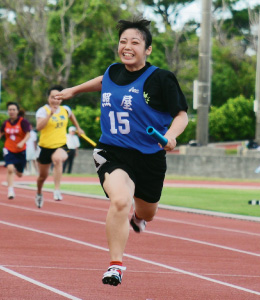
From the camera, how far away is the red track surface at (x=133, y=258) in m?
6.39

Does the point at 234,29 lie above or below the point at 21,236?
above

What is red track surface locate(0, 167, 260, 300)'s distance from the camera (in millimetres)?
6391

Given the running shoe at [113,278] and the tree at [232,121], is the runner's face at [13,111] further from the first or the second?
the tree at [232,121]

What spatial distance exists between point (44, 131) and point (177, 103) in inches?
303

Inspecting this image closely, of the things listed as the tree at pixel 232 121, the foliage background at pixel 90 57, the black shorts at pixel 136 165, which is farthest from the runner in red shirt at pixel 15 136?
the tree at pixel 232 121

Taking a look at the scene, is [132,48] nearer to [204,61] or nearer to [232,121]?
[204,61]

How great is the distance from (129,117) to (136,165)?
1.30 ft

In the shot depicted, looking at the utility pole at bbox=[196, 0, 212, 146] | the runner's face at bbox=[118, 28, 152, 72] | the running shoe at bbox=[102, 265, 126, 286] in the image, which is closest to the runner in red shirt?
the runner's face at bbox=[118, 28, 152, 72]

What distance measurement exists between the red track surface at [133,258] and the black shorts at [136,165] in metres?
0.84

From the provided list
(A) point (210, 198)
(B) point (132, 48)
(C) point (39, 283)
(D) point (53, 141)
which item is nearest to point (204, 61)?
(A) point (210, 198)

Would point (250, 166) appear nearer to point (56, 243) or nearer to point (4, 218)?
point (4, 218)

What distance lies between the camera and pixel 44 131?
1377 cm

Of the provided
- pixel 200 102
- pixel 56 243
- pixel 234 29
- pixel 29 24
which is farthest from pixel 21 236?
pixel 234 29

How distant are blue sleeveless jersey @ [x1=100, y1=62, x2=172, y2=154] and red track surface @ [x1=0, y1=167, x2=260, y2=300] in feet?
3.87
